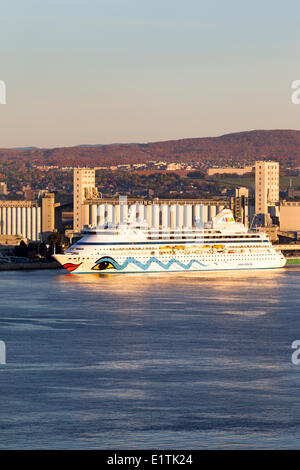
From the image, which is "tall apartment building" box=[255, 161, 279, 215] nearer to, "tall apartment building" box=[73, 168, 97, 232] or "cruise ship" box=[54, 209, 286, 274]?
"tall apartment building" box=[73, 168, 97, 232]

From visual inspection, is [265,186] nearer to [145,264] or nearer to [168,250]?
[168,250]

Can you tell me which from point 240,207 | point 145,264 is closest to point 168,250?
point 145,264

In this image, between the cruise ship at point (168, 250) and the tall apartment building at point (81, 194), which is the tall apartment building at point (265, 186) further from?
the cruise ship at point (168, 250)

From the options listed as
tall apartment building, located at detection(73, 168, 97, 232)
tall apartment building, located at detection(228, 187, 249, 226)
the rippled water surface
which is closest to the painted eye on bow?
the rippled water surface

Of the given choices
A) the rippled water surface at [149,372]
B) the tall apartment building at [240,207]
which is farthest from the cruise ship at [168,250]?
the tall apartment building at [240,207]

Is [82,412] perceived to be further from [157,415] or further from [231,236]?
[231,236]

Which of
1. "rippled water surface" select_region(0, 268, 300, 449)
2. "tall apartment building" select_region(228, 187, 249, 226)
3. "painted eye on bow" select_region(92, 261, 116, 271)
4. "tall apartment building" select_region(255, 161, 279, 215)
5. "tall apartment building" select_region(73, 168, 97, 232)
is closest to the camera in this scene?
"rippled water surface" select_region(0, 268, 300, 449)
